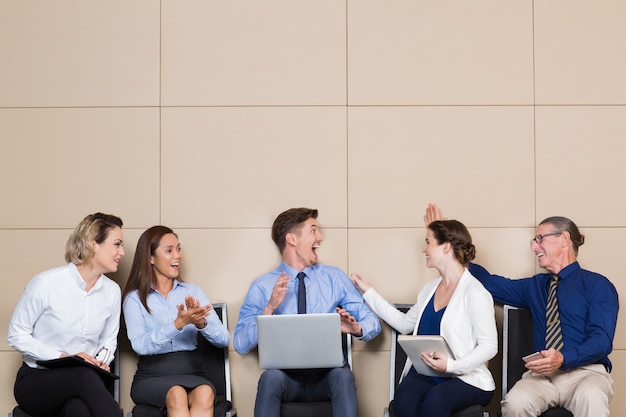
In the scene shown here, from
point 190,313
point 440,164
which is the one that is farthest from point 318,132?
point 190,313

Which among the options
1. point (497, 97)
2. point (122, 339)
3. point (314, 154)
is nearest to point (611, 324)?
point (497, 97)

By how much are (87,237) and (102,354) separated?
Answer: 0.65m

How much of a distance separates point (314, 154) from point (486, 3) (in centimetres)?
145

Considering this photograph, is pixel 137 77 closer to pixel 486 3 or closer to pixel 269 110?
pixel 269 110

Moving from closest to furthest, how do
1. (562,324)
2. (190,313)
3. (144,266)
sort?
(190,313), (562,324), (144,266)

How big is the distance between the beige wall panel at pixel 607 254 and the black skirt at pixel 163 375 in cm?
245

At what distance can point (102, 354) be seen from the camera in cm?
448

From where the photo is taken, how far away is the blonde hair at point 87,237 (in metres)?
4.48

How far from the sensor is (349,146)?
5.11 metres

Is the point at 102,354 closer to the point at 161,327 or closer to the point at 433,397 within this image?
the point at 161,327

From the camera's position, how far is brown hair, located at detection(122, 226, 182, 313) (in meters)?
4.69

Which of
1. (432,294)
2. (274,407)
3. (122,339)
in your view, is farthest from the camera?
(122,339)

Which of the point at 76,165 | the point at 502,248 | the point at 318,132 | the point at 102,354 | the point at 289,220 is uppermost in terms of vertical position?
the point at 318,132

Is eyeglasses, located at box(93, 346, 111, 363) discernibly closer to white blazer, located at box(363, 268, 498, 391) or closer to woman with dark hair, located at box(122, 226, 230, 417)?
woman with dark hair, located at box(122, 226, 230, 417)
